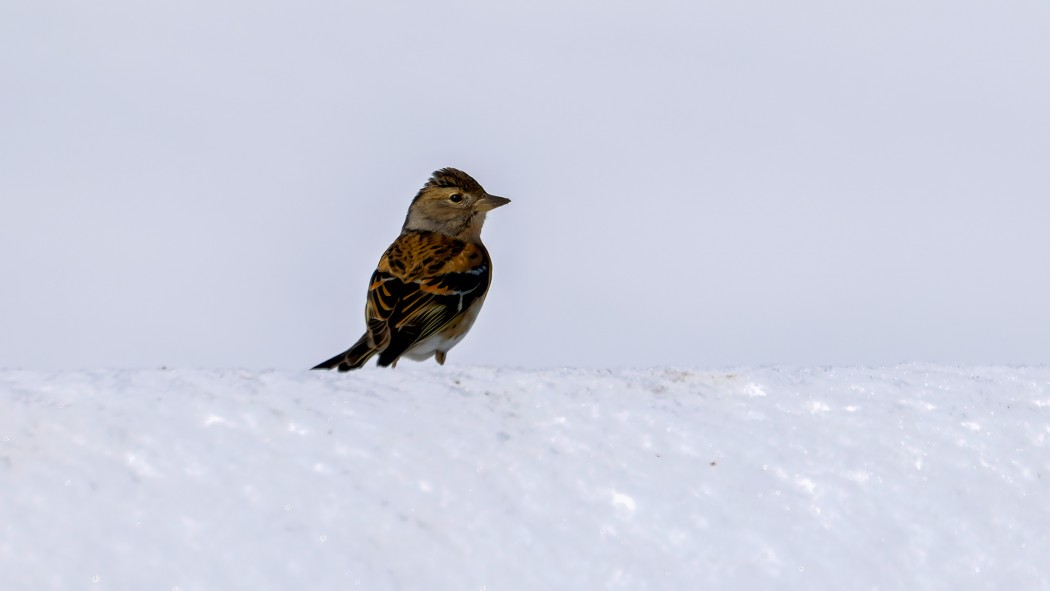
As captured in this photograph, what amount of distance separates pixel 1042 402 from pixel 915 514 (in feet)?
3.21

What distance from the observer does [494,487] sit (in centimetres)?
381

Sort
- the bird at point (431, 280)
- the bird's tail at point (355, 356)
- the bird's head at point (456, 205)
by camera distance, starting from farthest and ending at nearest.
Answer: the bird's head at point (456, 205) → the bird at point (431, 280) → the bird's tail at point (355, 356)

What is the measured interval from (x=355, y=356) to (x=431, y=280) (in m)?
1.21

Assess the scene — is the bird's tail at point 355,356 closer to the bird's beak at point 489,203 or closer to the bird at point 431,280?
the bird at point 431,280

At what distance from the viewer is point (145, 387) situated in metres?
4.08

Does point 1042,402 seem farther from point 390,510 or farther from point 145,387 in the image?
point 145,387

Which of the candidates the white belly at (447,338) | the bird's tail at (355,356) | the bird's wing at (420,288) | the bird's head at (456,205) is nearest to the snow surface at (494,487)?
the bird's tail at (355,356)

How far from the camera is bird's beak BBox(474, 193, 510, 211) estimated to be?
11727 millimetres

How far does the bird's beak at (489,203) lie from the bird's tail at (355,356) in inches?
96.6

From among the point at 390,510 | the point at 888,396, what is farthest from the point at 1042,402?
the point at 390,510

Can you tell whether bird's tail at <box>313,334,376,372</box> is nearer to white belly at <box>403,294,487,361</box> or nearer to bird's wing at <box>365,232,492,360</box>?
bird's wing at <box>365,232,492,360</box>

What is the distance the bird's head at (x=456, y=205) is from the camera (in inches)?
461

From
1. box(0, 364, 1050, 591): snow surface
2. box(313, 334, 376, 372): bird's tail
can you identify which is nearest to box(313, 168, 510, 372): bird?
box(313, 334, 376, 372): bird's tail

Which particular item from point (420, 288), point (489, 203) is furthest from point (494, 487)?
point (489, 203)
